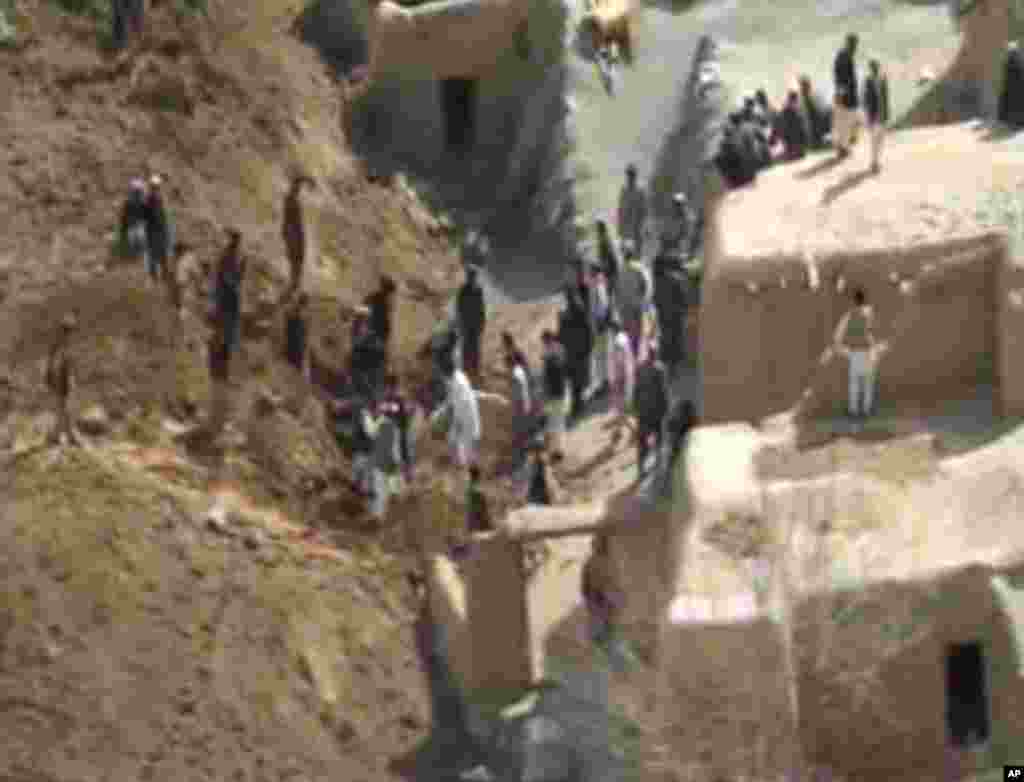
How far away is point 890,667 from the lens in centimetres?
3666

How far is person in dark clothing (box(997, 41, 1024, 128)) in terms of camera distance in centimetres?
4322

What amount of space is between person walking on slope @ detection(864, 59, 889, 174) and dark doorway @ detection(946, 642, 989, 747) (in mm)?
6577

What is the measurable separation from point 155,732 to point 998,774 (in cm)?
706

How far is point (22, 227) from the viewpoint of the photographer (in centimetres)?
4356

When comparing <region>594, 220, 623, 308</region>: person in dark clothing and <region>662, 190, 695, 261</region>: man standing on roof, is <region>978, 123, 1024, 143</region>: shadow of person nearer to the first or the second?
<region>662, 190, 695, 261</region>: man standing on roof

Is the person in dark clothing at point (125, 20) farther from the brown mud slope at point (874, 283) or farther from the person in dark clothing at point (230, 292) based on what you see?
the brown mud slope at point (874, 283)

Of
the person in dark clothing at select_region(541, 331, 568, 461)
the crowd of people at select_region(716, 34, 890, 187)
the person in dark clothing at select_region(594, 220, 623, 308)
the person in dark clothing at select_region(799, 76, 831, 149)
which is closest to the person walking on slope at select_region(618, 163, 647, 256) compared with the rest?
the person in dark clothing at select_region(594, 220, 623, 308)

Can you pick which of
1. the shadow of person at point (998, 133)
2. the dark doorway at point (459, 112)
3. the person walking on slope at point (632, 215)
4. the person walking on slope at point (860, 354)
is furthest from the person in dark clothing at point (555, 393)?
the dark doorway at point (459, 112)

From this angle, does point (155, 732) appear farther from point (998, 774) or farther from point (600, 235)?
point (600, 235)

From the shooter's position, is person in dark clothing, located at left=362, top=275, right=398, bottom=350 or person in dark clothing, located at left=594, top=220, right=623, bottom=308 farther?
person in dark clothing, located at left=594, top=220, right=623, bottom=308

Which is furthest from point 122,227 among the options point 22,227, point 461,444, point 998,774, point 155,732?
point 998,774

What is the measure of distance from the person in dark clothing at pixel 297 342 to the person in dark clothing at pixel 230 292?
58 cm

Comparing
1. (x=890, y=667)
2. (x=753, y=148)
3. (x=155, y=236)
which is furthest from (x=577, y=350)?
(x=890, y=667)

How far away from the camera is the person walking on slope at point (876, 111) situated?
140 feet
